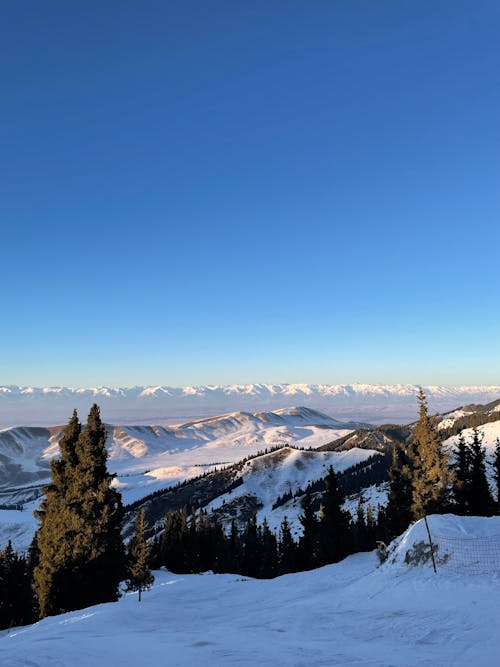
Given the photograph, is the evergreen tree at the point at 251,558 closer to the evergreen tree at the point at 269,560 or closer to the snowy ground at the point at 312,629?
the evergreen tree at the point at 269,560

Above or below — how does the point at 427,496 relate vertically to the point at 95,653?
below

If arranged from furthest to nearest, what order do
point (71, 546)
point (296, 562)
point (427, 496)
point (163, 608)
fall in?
point (296, 562) < point (427, 496) < point (71, 546) < point (163, 608)

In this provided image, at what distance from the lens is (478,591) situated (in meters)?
18.3

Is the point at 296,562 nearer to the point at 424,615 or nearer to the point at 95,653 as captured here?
the point at 424,615

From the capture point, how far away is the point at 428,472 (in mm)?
43062

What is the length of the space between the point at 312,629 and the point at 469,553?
12.0m

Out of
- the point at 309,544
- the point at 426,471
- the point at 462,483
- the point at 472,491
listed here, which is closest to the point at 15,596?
the point at 309,544

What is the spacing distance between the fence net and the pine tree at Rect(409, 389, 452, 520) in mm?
16997

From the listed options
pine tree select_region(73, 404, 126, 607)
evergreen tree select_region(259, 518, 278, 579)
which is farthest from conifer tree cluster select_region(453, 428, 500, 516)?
evergreen tree select_region(259, 518, 278, 579)

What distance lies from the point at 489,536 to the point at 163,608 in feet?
63.2

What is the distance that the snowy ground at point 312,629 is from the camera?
448 inches

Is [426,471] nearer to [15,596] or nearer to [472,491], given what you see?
[472,491]

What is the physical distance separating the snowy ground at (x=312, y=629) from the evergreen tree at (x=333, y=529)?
30.5 meters

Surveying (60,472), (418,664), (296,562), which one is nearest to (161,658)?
(418,664)
